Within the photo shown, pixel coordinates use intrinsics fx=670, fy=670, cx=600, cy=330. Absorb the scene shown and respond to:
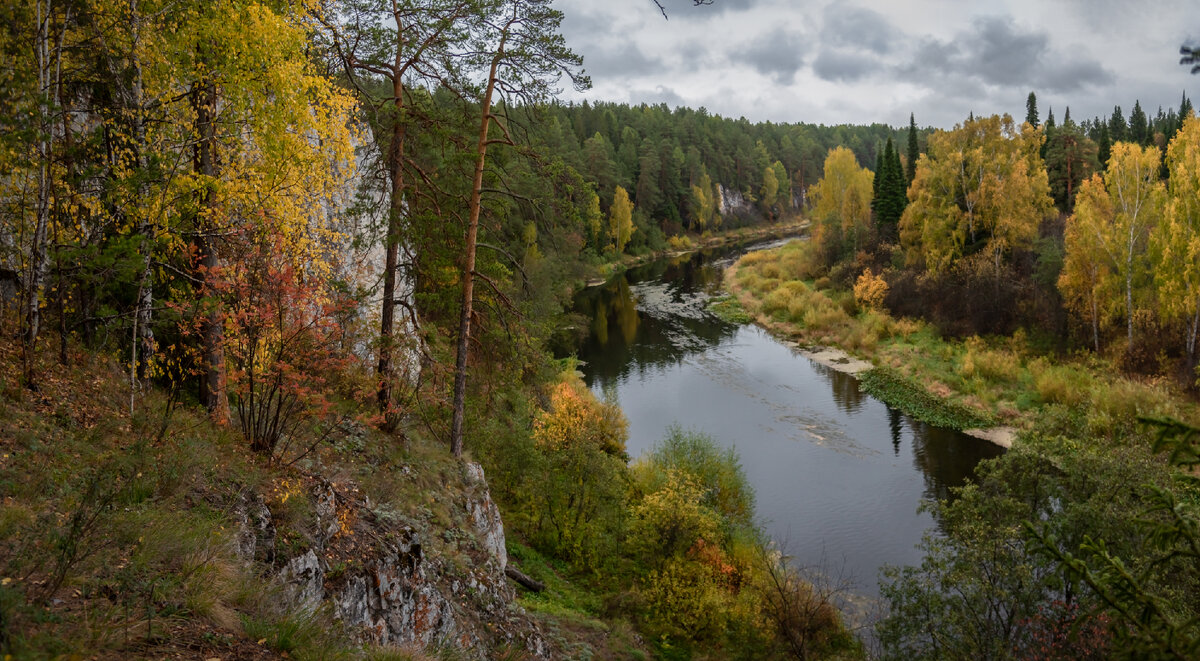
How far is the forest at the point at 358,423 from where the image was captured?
5629 millimetres

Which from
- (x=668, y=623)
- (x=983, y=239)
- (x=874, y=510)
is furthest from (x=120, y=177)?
(x=983, y=239)

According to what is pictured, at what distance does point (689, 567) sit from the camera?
1661 cm

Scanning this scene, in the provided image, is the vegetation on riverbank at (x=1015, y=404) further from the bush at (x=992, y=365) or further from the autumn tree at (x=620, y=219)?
the autumn tree at (x=620, y=219)

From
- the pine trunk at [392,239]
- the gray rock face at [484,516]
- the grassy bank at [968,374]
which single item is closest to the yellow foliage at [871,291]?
the grassy bank at [968,374]

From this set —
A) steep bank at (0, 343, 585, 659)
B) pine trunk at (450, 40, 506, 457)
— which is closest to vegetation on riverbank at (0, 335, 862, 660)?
steep bank at (0, 343, 585, 659)

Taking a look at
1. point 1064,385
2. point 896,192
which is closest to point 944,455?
point 1064,385

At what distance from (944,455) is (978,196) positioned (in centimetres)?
1993

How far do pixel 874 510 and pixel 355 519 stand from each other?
59.4ft

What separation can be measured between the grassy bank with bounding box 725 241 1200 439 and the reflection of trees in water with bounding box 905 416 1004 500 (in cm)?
140

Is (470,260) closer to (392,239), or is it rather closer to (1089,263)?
(392,239)

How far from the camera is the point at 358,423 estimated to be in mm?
11977

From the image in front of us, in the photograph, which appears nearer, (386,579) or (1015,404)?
(386,579)

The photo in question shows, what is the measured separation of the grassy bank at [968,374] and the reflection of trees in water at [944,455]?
1396mm

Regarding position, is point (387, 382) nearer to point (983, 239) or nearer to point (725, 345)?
point (725, 345)
